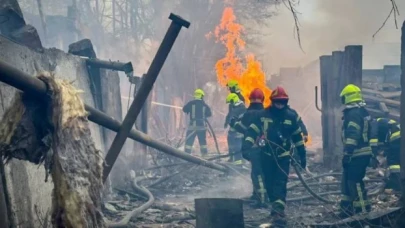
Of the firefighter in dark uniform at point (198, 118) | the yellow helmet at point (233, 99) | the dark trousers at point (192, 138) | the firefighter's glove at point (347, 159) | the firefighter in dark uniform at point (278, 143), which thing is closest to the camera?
the firefighter's glove at point (347, 159)

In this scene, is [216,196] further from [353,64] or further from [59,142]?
[59,142]

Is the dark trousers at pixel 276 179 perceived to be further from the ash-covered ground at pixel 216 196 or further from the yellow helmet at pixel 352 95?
the yellow helmet at pixel 352 95

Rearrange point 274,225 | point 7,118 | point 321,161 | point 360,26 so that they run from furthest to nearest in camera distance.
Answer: point 360,26 → point 321,161 → point 274,225 → point 7,118

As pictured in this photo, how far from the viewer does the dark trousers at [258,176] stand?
8.08 metres

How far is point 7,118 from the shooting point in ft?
7.27

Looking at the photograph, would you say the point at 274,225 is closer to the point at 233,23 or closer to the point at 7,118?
the point at 7,118

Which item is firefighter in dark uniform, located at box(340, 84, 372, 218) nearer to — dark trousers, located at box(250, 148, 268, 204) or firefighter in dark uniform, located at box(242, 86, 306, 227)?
firefighter in dark uniform, located at box(242, 86, 306, 227)

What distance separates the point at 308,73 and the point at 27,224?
20440mm

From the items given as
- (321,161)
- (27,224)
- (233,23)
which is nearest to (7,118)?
(27,224)

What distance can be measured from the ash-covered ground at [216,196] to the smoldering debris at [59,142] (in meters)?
4.05

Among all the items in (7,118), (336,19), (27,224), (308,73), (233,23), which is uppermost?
(336,19)

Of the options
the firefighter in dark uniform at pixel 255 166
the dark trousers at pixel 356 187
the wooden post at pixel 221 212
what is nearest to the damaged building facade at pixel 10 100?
the wooden post at pixel 221 212

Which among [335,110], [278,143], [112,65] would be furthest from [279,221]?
[335,110]

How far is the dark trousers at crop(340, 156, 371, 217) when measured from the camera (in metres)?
7.14
